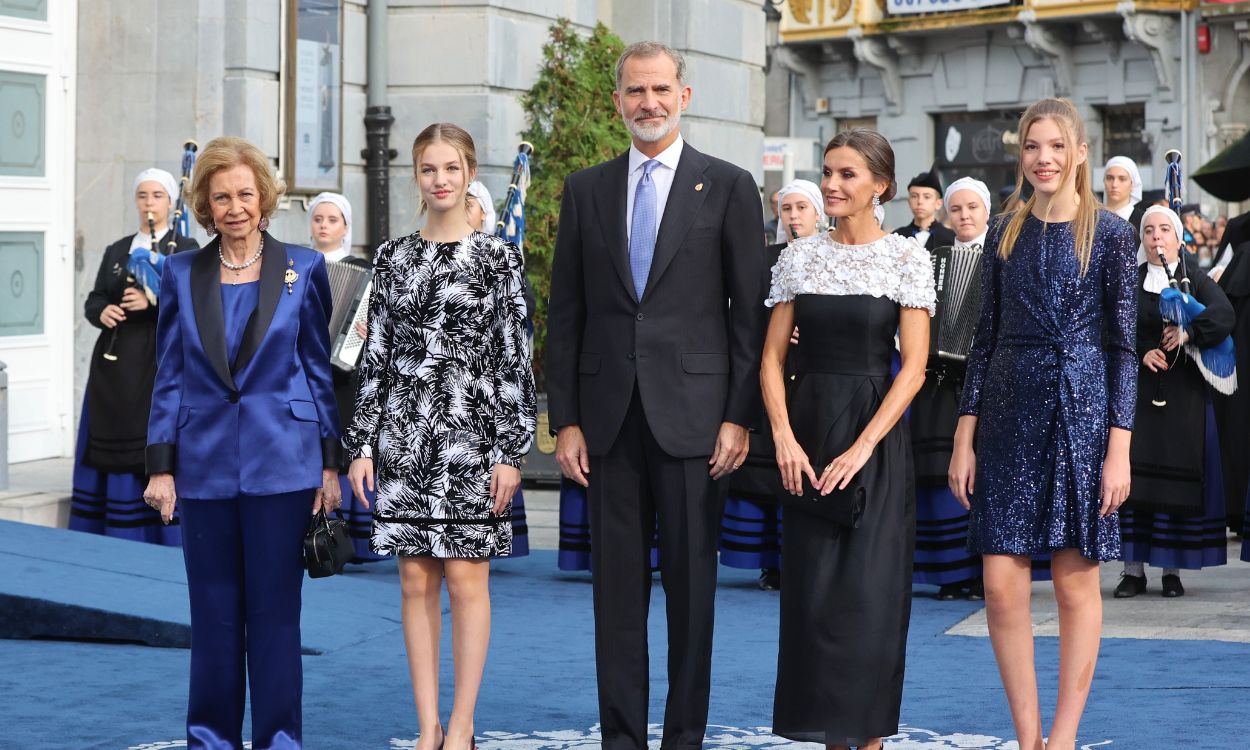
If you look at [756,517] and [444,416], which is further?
[756,517]

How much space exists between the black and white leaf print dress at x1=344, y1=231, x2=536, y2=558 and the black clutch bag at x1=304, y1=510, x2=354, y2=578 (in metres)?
0.23

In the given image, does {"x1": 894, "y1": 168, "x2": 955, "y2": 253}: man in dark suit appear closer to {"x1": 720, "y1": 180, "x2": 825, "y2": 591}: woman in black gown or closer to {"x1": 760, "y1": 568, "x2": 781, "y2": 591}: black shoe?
{"x1": 720, "y1": 180, "x2": 825, "y2": 591}: woman in black gown

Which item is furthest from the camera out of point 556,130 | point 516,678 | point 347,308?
point 556,130

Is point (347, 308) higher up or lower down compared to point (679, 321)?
higher up

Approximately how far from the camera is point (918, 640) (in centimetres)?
832

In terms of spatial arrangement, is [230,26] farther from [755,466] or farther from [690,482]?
[690,482]

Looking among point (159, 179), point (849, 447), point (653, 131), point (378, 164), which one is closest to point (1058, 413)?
point (849, 447)

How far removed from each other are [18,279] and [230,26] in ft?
6.54

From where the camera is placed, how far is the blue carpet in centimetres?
633

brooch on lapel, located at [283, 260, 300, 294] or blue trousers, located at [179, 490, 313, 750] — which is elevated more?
brooch on lapel, located at [283, 260, 300, 294]

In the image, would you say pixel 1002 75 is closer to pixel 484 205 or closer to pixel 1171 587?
pixel 1171 587

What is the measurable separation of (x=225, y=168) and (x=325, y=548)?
1.11m

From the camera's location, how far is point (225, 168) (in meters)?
5.64

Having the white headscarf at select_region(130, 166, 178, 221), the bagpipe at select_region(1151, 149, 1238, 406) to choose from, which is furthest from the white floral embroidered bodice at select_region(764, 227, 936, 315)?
the white headscarf at select_region(130, 166, 178, 221)
